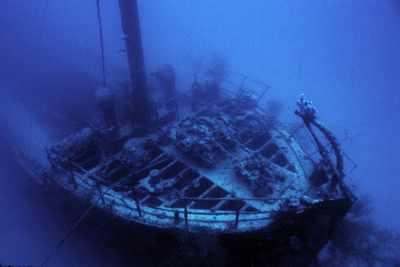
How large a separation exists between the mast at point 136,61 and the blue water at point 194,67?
12.4ft

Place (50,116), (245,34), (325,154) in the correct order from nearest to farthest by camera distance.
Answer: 1. (325,154)
2. (50,116)
3. (245,34)

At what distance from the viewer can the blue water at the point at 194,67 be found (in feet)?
37.7

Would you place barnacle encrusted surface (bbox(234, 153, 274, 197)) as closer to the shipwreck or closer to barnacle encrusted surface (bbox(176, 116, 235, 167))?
the shipwreck

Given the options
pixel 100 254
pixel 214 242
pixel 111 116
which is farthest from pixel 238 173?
pixel 100 254

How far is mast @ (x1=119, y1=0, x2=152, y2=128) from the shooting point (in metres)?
9.05

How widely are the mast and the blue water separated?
3.76 metres

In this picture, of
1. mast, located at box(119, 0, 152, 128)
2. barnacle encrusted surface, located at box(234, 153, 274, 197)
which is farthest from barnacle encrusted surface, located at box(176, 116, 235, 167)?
mast, located at box(119, 0, 152, 128)

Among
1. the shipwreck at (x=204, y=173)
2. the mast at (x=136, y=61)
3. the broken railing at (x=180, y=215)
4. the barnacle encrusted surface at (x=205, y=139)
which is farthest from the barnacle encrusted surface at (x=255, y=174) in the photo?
the mast at (x=136, y=61)

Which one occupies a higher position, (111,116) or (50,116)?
(111,116)

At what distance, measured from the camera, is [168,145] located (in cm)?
1009

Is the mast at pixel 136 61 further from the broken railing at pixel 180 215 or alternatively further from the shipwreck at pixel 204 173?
the broken railing at pixel 180 215

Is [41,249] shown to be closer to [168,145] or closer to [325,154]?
[168,145]

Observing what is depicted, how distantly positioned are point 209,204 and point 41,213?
721 centimetres

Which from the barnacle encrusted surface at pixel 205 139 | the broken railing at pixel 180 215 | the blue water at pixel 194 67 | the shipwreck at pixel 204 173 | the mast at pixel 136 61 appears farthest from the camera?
the blue water at pixel 194 67
